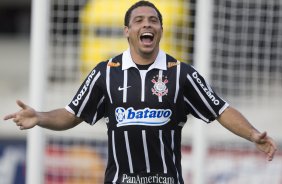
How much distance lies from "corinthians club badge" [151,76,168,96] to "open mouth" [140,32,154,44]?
24 cm

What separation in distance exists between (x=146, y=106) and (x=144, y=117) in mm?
73

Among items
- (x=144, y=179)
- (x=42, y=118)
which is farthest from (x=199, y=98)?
(x=42, y=118)

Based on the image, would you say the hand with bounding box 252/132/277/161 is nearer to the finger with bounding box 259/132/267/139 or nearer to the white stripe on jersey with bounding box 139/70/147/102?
the finger with bounding box 259/132/267/139

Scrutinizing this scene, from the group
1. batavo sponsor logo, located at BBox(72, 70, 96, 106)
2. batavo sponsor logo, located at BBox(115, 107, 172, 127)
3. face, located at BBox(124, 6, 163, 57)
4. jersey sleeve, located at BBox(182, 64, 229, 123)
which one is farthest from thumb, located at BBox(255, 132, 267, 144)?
batavo sponsor logo, located at BBox(72, 70, 96, 106)

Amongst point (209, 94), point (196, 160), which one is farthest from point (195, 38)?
point (209, 94)

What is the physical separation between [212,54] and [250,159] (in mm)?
1269

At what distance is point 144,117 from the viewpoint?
18.2 feet

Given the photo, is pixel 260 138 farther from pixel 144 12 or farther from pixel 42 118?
pixel 42 118

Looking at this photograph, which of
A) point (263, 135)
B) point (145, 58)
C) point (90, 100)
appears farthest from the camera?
point (90, 100)

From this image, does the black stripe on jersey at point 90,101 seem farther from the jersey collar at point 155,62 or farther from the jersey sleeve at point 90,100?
the jersey collar at point 155,62

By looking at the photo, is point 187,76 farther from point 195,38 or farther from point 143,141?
point 195,38

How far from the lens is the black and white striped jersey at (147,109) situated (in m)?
5.57

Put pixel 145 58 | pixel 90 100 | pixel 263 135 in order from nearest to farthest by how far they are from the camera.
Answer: pixel 263 135, pixel 145 58, pixel 90 100

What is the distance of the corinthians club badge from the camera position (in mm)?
5582
